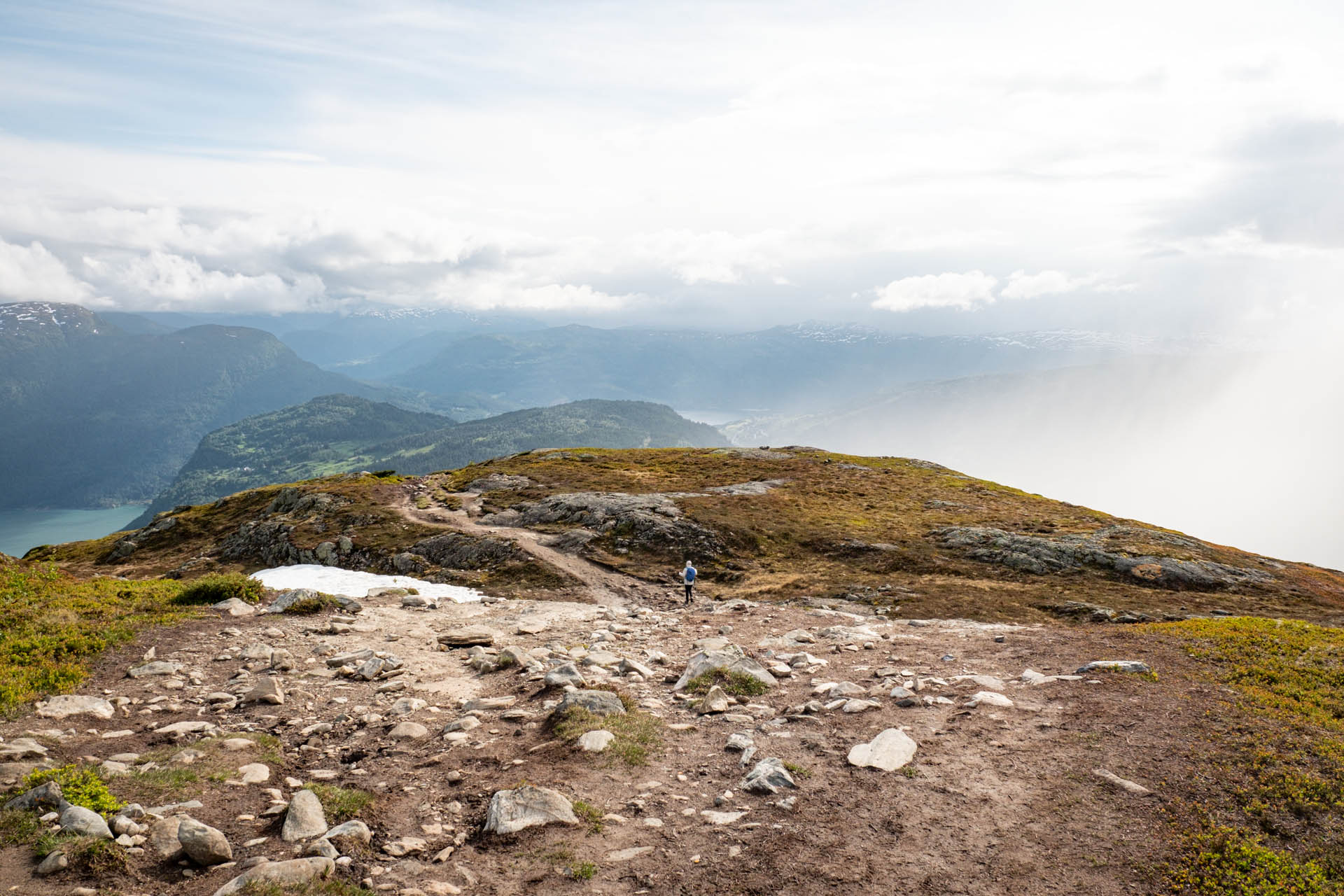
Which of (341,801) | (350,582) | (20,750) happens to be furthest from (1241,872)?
(350,582)

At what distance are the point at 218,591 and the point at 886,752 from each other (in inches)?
1004

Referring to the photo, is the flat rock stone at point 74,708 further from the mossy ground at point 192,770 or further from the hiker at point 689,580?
the hiker at point 689,580

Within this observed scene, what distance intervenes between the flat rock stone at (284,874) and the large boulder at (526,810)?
2.43 meters

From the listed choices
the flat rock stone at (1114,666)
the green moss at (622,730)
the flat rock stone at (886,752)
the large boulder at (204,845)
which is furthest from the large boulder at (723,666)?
the large boulder at (204,845)

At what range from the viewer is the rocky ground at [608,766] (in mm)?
9578

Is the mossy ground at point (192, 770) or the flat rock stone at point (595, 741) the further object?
the flat rock stone at point (595, 741)

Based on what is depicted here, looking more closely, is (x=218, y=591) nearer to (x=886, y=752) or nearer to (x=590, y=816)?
(x=590, y=816)

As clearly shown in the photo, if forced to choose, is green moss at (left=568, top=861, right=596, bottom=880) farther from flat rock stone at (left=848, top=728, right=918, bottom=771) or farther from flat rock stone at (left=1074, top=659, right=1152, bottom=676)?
flat rock stone at (left=1074, top=659, right=1152, bottom=676)

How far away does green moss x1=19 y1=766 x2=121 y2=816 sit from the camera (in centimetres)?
1024

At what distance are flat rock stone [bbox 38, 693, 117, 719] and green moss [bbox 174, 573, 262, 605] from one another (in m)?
10.1

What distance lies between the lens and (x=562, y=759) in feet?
42.4

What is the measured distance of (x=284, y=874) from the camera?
9047 millimetres

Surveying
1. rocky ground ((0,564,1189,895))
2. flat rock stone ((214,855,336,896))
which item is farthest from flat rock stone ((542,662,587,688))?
flat rock stone ((214,855,336,896))

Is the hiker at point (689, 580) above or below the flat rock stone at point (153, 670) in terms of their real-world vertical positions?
below
